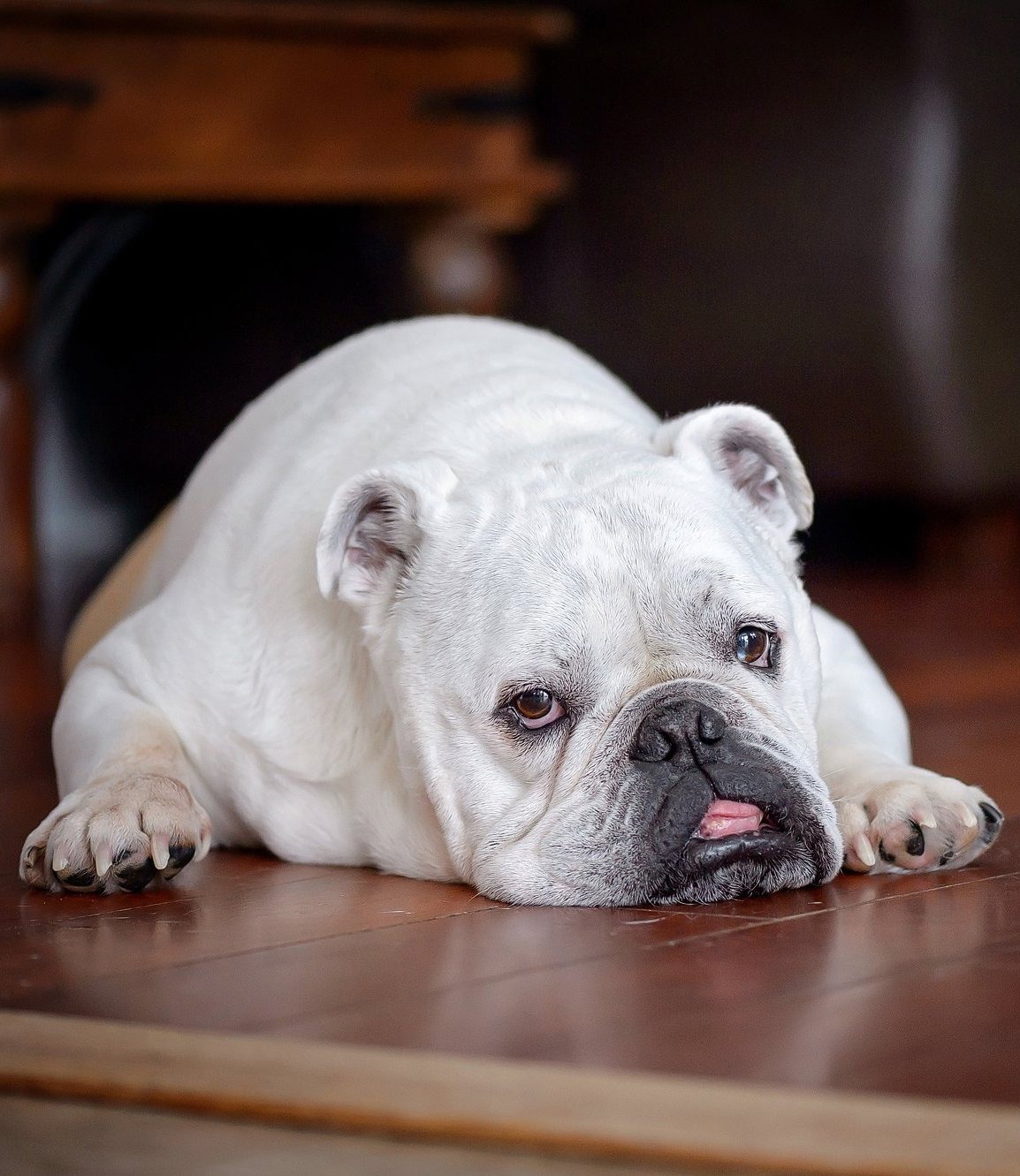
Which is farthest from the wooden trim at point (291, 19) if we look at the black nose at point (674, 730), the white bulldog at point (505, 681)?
the black nose at point (674, 730)

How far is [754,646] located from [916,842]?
27 cm

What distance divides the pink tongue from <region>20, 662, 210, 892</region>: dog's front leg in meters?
0.58

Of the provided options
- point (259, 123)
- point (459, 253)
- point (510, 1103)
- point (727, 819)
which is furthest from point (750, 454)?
point (459, 253)

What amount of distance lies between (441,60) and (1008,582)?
208 centimetres

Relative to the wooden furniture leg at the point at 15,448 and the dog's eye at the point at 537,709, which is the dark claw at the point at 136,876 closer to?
the dog's eye at the point at 537,709

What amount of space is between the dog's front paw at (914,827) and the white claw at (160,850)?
0.72 meters

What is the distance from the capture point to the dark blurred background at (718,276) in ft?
15.3

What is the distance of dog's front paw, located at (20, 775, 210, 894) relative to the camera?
6.16 ft

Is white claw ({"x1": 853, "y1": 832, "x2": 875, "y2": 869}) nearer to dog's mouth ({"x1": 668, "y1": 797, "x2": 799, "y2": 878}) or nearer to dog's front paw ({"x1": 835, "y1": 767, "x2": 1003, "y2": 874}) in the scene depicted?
dog's front paw ({"x1": 835, "y1": 767, "x2": 1003, "y2": 874})

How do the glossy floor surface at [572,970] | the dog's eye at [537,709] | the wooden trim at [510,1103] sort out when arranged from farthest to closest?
1. the dog's eye at [537,709]
2. the glossy floor surface at [572,970]
3. the wooden trim at [510,1103]

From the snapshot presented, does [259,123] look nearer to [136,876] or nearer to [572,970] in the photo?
[136,876]

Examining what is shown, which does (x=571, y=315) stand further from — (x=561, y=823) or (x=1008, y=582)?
(x=561, y=823)

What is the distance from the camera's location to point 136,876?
1.89 m

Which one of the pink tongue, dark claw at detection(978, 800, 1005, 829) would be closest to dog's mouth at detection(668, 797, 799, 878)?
the pink tongue
